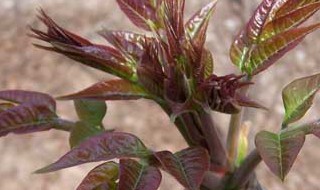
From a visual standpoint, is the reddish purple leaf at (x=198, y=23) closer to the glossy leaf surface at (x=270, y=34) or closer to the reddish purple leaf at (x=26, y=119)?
the glossy leaf surface at (x=270, y=34)

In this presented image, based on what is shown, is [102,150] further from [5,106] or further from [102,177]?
[5,106]

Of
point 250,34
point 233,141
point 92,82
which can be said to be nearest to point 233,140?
point 233,141

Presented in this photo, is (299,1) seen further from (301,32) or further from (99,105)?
(99,105)

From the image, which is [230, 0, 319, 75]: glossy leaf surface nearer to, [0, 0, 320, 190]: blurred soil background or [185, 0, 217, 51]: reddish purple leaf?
[185, 0, 217, 51]: reddish purple leaf

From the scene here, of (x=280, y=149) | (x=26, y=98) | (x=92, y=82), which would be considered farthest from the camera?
(x=92, y=82)

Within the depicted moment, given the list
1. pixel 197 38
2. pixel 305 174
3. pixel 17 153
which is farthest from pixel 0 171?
pixel 197 38

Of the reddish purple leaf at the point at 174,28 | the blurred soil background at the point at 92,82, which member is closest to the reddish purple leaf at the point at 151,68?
the reddish purple leaf at the point at 174,28

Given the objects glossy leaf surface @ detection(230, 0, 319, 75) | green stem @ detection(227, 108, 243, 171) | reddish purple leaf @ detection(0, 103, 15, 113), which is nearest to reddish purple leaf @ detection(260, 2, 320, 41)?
glossy leaf surface @ detection(230, 0, 319, 75)
